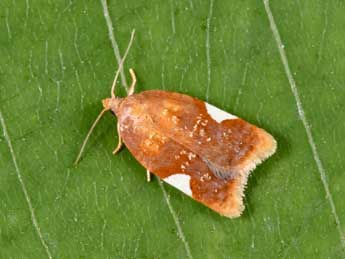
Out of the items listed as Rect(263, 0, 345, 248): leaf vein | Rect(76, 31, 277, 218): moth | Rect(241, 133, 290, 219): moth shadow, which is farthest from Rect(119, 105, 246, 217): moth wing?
Rect(263, 0, 345, 248): leaf vein

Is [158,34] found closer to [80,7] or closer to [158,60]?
[158,60]

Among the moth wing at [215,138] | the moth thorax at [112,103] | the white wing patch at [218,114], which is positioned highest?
the moth thorax at [112,103]

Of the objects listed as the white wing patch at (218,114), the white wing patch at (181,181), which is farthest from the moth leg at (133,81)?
the white wing patch at (181,181)

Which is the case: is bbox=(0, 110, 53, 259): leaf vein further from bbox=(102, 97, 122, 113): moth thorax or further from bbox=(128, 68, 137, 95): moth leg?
bbox=(128, 68, 137, 95): moth leg

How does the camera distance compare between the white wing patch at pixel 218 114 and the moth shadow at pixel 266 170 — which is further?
the moth shadow at pixel 266 170

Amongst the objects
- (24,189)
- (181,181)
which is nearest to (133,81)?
(181,181)

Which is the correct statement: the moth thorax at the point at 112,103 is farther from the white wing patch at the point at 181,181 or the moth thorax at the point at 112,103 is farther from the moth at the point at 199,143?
the white wing patch at the point at 181,181

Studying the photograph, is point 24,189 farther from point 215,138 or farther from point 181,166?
point 215,138
